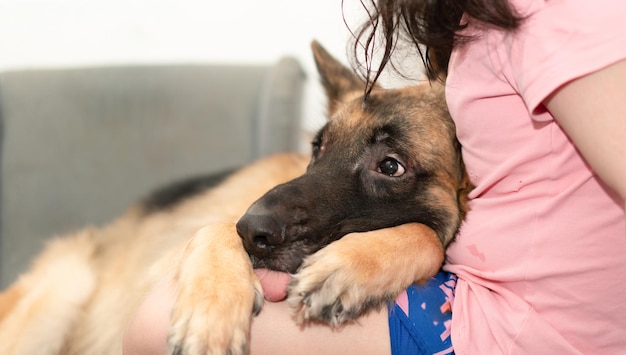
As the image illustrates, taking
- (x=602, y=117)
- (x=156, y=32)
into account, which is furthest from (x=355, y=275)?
(x=156, y=32)

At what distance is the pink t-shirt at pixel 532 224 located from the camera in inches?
44.5

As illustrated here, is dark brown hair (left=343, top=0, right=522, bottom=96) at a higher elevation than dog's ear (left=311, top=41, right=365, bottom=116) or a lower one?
higher

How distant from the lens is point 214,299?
1.18 metres

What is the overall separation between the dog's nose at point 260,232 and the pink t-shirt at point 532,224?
41 cm

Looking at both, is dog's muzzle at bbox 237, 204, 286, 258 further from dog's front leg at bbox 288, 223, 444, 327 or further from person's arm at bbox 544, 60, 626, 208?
person's arm at bbox 544, 60, 626, 208

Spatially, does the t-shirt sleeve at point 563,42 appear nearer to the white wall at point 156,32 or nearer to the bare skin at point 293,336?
the bare skin at point 293,336

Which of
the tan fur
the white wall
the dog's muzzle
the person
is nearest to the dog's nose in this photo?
the dog's muzzle

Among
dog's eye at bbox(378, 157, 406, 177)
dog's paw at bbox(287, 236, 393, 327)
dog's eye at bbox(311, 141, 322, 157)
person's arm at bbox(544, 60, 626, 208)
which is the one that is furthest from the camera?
dog's eye at bbox(311, 141, 322, 157)

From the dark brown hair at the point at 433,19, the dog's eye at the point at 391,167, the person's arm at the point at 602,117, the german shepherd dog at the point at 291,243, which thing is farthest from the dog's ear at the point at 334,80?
the person's arm at the point at 602,117

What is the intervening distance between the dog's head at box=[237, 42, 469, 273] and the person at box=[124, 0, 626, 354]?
0.49ft

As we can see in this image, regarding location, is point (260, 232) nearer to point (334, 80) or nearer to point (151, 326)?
point (151, 326)

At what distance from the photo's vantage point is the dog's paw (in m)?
1.23

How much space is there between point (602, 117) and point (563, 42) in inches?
5.5

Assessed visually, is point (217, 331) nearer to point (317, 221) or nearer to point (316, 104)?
point (317, 221)
